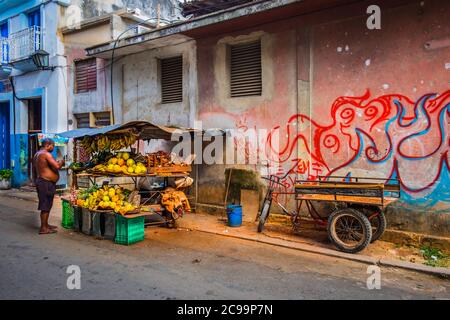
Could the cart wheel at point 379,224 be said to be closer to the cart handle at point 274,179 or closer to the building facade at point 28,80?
the cart handle at point 274,179

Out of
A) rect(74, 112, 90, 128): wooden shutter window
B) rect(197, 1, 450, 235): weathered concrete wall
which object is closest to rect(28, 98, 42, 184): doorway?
rect(74, 112, 90, 128): wooden shutter window

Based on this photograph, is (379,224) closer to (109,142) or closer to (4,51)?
(109,142)

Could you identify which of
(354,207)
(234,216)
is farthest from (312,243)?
(234,216)

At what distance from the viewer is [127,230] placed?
6.72 meters

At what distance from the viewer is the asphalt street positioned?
4504 millimetres

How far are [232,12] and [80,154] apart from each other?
856 centimetres

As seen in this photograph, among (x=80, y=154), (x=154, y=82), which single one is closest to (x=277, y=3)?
(x=154, y=82)

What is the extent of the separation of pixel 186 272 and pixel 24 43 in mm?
14285

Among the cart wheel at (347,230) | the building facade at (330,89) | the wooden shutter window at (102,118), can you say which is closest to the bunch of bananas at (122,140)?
the building facade at (330,89)

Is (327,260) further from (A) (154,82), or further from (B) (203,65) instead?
(A) (154,82)

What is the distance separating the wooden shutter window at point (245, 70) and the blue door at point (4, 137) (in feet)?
43.5

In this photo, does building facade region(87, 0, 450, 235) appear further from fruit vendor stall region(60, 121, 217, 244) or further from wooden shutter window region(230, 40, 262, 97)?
fruit vendor stall region(60, 121, 217, 244)

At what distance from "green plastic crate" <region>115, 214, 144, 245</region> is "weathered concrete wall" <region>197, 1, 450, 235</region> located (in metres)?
3.57

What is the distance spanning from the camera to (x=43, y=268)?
5.36 metres
